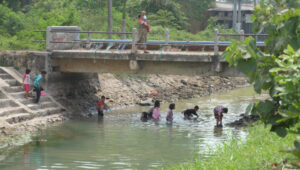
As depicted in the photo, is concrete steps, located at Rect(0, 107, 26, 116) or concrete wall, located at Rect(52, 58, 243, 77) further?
concrete wall, located at Rect(52, 58, 243, 77)

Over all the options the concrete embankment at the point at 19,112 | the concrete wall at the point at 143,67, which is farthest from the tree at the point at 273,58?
the concrete wall at the point at 143,67

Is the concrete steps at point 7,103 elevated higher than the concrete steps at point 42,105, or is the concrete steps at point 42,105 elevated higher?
the concrete steps at point 7,103

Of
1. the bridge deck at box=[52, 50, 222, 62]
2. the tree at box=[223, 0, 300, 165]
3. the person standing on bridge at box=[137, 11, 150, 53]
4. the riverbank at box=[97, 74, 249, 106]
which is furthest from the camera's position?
the riverbank at box=[97, 74, 249, 106]

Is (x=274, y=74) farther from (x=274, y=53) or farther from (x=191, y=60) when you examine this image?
(x=191, y=60)

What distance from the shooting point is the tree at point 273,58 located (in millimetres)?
7223

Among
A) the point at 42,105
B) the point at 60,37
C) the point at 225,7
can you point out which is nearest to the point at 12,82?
the point at 42,105

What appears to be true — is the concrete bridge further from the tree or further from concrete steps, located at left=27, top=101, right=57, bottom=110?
the tree

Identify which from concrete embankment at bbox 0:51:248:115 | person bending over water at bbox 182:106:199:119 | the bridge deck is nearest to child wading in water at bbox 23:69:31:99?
concrete embankment at bbox 0:51:248:115

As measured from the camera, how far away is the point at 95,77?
87.0 ft

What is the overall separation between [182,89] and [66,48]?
957 cm

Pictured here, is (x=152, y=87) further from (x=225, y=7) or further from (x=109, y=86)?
(x=225, y=7)

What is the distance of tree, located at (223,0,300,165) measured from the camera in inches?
284

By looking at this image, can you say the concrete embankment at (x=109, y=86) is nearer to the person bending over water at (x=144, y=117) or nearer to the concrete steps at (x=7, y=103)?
the concrete steps at (x=7, y=103)

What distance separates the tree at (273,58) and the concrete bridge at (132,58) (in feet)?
34.5
